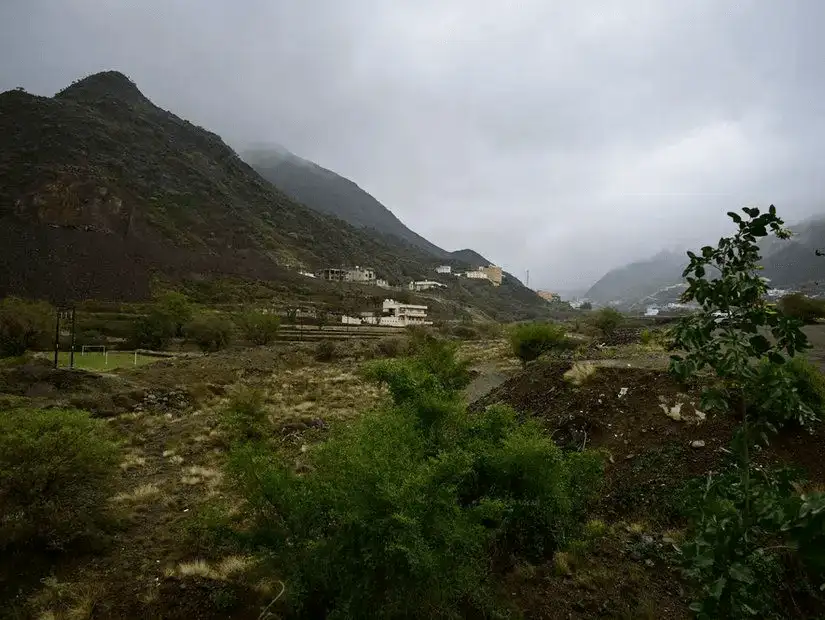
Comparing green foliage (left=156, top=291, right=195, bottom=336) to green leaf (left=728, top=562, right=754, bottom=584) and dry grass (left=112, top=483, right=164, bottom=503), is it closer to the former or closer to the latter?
dry grass (left=112, top=483, right=164, bottom=503)

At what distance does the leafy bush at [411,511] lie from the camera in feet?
15.4

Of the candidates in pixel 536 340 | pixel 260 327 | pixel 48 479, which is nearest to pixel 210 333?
pixel 260 327

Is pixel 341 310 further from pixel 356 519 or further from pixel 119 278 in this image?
pixel 356 519

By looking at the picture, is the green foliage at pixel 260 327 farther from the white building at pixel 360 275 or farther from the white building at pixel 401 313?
the white building at pixel 360 275

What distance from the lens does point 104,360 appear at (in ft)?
107

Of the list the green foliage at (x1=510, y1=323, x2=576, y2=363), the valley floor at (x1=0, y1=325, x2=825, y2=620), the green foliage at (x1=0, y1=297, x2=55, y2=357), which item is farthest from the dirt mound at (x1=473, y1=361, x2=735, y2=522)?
the green foliage at (x1=0, y1=297, x2=55, y2=357)

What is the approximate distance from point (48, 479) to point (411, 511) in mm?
7651

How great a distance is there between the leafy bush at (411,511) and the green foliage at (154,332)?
4260cm

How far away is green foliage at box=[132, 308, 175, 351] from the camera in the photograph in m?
43.2

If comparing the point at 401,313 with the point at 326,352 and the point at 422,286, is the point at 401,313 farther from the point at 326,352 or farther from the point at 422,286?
the point at 326,352

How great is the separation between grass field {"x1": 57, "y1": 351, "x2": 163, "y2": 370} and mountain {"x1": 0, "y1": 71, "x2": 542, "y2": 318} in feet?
145

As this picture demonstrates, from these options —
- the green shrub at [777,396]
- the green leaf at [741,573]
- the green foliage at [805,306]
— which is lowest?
the green leaf at [741,573]

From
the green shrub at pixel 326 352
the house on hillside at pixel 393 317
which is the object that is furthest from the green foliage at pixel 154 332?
the house on hillside at pixel 393 317

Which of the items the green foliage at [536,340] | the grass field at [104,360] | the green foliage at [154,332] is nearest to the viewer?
the green foliage at [536,340]
